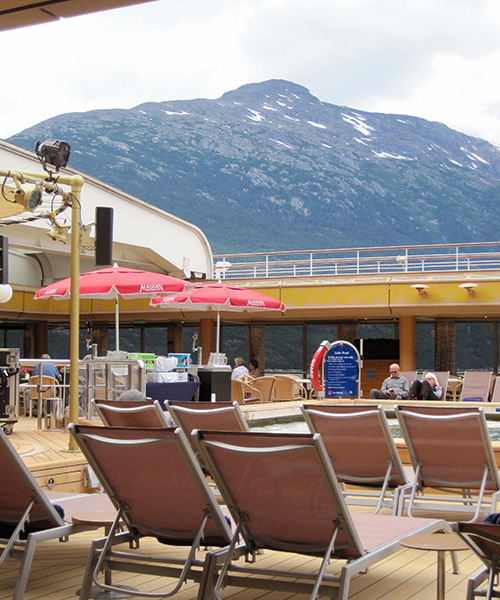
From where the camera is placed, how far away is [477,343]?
893 inches

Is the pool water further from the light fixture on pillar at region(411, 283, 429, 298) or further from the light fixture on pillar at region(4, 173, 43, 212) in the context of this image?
the light fixture on pillar at region(411, 283, 429, 298)

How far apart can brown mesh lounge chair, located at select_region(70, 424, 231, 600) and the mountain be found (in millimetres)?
114730

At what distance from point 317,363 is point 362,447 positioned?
676cm

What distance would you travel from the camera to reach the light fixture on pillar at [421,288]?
18688mm

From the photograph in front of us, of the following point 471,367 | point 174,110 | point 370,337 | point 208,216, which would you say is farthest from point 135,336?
point 174,110

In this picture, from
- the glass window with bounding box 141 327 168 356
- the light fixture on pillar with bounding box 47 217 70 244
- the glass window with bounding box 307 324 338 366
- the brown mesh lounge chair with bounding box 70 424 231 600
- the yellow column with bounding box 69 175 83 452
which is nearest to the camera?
the brown mesh lounge chair with bounding box 70 424 231 600

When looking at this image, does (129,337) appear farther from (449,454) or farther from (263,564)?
(263,564)

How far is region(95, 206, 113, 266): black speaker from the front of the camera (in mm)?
7062

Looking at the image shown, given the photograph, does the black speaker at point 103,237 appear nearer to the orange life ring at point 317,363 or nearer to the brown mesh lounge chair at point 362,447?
the brown mesh lounge chair at point 362,447

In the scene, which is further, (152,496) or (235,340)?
(235,340)

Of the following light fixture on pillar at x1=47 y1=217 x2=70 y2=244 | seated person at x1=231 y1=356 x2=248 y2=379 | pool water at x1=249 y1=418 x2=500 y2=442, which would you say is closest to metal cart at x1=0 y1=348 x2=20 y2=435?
light fixture on pillar at x1=47 y1=217 x2=70 y2=244

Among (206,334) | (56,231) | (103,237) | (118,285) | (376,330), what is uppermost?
(56,231)

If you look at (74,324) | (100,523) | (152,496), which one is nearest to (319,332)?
(74,324)

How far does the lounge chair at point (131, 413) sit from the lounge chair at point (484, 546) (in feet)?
7.98
